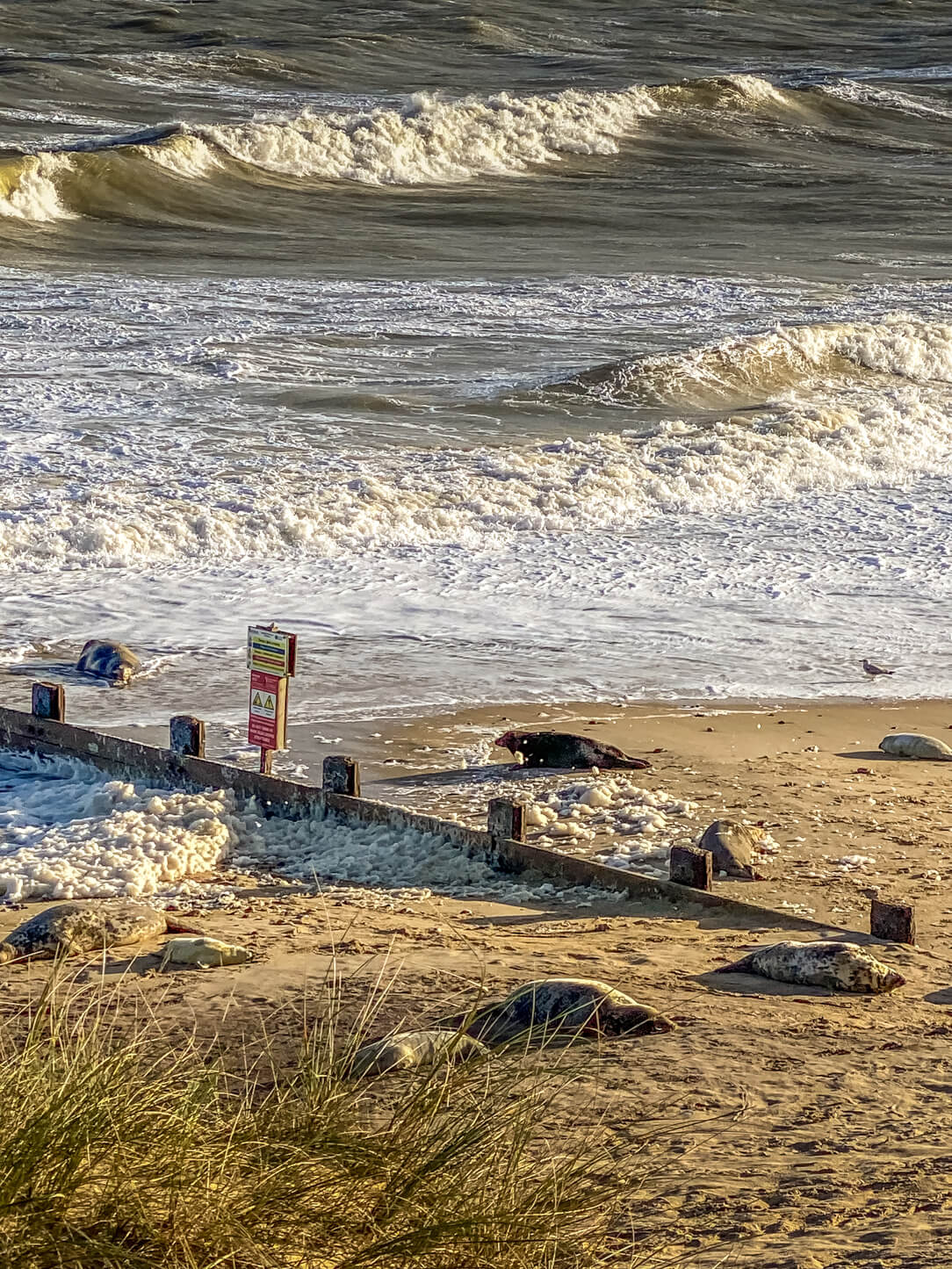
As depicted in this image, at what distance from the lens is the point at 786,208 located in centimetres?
3603

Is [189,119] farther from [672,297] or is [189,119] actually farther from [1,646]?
[1,646]

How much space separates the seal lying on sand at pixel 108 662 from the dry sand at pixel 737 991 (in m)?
1.66

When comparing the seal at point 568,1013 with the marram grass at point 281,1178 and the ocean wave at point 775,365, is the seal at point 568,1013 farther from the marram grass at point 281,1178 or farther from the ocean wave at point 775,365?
the ocean wave at point 775,365

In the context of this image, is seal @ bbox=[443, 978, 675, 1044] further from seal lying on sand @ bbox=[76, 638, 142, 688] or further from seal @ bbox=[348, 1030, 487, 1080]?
seal lying on sand @ bbox=[76, 638, 142, 688]

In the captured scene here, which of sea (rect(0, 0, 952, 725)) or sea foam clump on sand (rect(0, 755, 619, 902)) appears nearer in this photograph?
sea foam clump on sand (rect(0, 755, 619, 902))

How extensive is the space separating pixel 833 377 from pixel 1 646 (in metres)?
12.8

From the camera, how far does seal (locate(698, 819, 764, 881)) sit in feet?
22.1

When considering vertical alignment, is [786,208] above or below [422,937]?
above

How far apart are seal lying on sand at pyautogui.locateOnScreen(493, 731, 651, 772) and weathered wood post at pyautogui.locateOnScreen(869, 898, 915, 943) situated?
7.77ft

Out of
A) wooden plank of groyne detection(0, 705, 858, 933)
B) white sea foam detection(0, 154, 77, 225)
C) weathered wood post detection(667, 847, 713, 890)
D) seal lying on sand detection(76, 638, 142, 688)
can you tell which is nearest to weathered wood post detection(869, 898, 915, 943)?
wooden plank of groyne detection(0, 705, 858, 933)

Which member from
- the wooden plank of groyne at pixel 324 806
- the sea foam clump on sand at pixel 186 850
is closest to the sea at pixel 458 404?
the wooden plank of groyne at pixel 324 806

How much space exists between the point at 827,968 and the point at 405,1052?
1608mm

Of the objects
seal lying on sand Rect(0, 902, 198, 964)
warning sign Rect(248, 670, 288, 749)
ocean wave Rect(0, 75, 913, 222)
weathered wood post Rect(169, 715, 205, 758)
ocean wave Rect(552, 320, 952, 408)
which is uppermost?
ocean wave Rect(0, 75, 913, 222)

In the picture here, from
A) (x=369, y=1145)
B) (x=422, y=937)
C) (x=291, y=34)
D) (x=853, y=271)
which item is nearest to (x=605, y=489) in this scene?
(x=422, y=937)
